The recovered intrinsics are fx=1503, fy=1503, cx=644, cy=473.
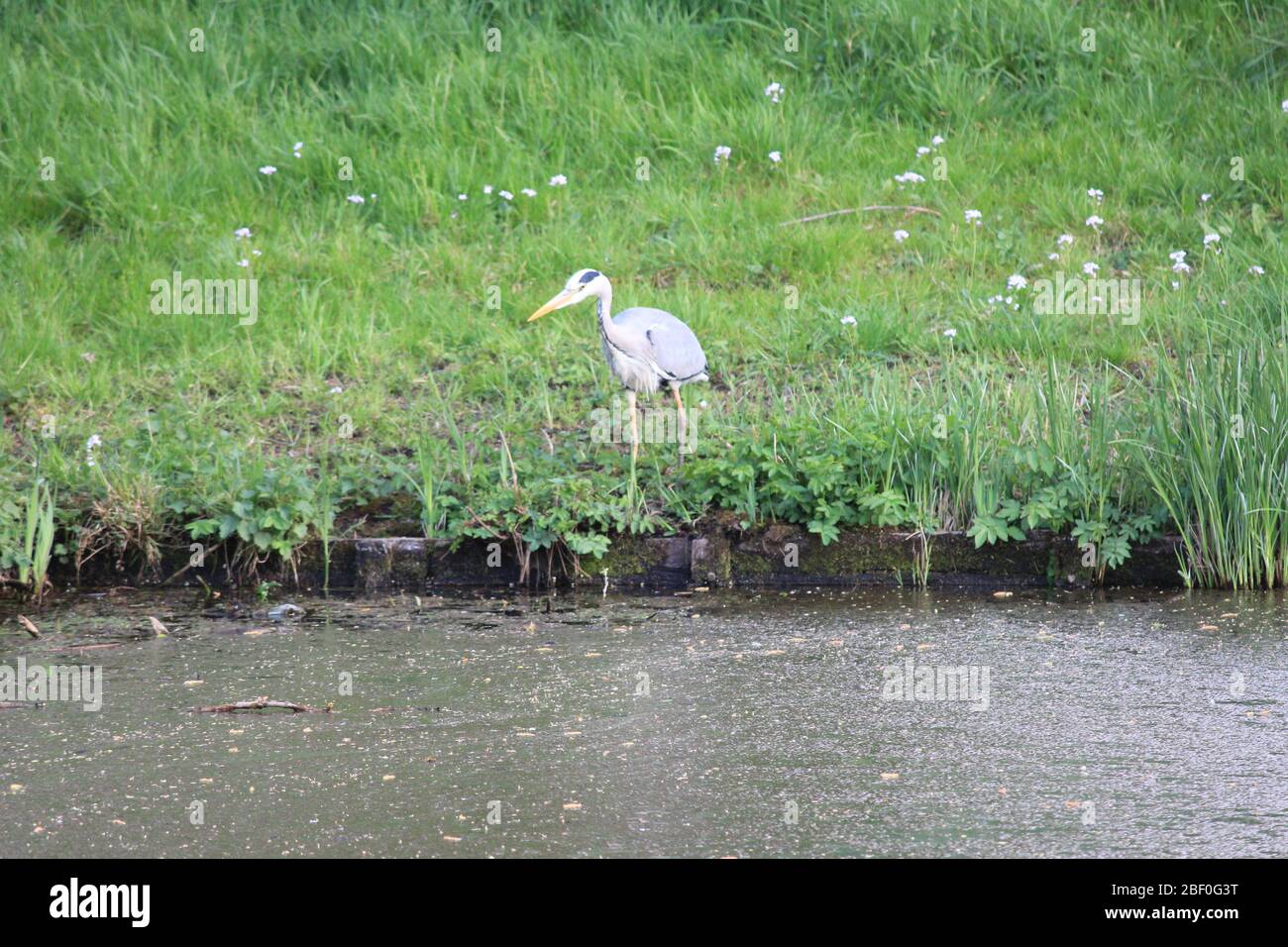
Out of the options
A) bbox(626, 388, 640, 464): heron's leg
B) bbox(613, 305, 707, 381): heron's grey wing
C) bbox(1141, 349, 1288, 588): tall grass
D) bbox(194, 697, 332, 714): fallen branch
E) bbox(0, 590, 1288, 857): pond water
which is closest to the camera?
bbox(0, 590, 1288, 857): pond water

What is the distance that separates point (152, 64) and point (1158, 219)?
7037 millimetres

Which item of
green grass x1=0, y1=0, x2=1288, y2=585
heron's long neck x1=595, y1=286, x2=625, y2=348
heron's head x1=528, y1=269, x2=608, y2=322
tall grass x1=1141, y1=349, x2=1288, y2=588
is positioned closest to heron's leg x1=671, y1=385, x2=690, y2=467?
green grass x1=0, y1=0, x2=1288, y2=585

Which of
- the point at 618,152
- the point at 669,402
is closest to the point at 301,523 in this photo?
the point at 669,402

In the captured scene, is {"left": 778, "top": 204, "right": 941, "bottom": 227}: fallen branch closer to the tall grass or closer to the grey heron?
the grey heron

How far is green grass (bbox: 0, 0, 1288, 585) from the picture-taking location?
6.80m

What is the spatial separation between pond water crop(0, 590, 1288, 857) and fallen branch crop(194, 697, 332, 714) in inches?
2.5

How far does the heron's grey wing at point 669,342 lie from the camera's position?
713 cm

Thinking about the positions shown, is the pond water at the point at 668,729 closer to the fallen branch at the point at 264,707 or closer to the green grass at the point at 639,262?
the fallen branch at the point at 264,707

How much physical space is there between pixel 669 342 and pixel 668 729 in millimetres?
2743

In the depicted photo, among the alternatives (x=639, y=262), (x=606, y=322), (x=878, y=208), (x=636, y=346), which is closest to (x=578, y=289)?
(x=606, y=322)

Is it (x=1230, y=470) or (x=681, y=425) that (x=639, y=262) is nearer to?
(x=681, y=425)

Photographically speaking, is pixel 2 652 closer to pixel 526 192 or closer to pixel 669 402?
pixel 669 402

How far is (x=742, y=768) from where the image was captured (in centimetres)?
448

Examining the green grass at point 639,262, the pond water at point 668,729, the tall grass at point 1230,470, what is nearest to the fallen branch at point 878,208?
the green grass at point 639,262
